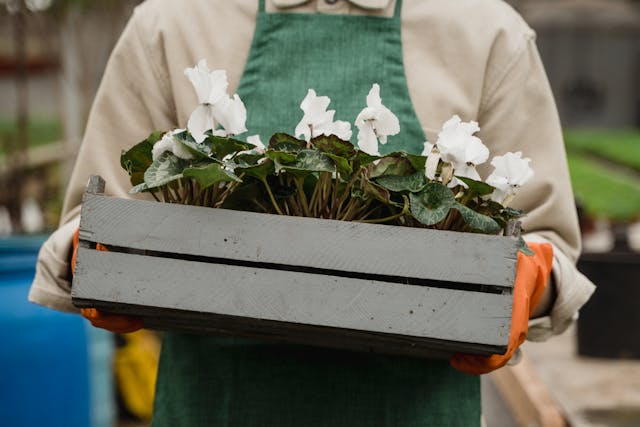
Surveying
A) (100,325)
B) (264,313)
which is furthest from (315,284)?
(100,325)

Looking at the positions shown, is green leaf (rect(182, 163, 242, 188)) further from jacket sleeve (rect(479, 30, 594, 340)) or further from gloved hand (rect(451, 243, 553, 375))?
jacket sleeve (rect(479, 30, 594, 340))

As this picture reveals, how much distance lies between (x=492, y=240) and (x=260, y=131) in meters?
0.53

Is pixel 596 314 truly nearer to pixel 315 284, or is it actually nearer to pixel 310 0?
pixel 310 0

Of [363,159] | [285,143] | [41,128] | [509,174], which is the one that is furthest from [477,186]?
[41,128]

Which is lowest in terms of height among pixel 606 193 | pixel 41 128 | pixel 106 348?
pixel 41 128

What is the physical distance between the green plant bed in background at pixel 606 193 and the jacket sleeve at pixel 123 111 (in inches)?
280

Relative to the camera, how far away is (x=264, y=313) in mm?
1213

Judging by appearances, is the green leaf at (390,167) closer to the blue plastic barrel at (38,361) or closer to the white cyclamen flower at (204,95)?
the white cyclamen flower at (204,95)

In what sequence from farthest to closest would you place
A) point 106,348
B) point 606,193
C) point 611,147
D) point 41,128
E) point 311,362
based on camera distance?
point 41,128, point 611,147, point 606,193, point 106,348, point 311,362

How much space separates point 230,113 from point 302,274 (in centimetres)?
25

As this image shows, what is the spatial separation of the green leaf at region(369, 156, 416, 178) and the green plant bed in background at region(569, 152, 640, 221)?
288 inches

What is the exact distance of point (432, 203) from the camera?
127 cm

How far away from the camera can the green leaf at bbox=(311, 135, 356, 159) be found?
1.29 m

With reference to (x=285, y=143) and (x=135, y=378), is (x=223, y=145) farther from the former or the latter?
(x=135, y=378)
